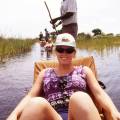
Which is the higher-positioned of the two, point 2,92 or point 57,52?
point 57,52

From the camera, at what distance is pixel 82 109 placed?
15.9ft

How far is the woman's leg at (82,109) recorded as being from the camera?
4.79 meters

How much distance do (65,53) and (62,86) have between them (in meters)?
0.38

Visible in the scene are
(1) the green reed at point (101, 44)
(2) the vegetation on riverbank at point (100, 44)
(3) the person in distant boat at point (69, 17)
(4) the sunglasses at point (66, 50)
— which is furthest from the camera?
(2) the vegetation on riverbank at point (100, 44)

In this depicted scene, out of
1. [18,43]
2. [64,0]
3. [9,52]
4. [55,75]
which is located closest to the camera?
[55,75]

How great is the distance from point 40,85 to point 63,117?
0.61 meters

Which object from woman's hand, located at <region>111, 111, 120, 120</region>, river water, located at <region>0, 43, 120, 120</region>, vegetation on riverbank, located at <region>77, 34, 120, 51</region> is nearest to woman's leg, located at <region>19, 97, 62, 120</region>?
woman's hand, located at <region>111, 111, 120, 120</region>

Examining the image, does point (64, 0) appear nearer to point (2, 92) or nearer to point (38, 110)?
point (2, 92)

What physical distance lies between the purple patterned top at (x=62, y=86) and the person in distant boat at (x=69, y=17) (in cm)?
307

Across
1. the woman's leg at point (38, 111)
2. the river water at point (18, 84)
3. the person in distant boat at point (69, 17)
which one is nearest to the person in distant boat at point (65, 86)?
the woman's leg at point (38, 111)

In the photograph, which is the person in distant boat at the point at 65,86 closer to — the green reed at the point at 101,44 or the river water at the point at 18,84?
the river water at the point at 18,84

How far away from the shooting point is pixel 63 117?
17.6 feet

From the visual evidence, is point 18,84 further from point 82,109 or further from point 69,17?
point 82,109

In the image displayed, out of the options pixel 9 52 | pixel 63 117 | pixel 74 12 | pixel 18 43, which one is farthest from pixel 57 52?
pixel 18 43
